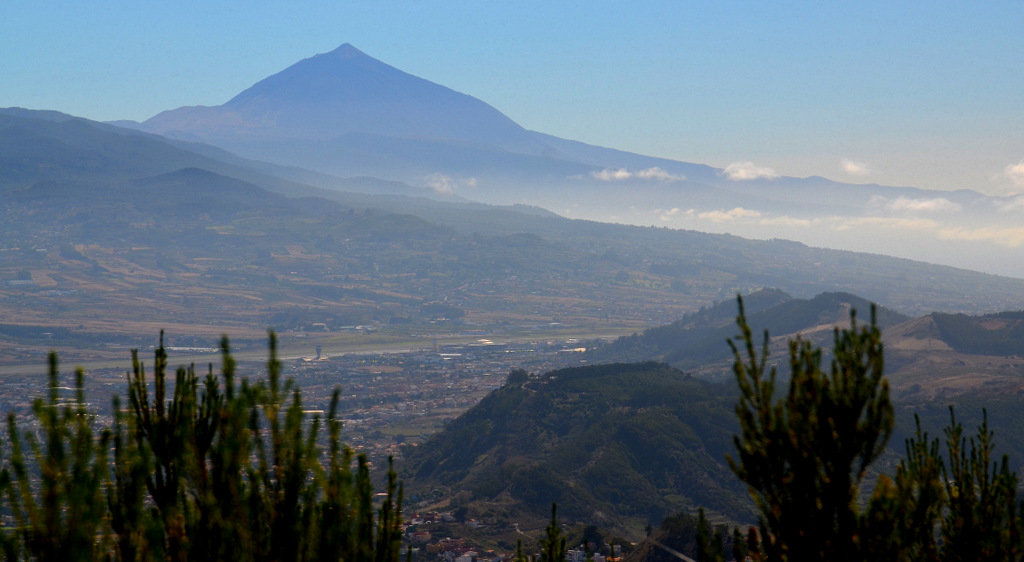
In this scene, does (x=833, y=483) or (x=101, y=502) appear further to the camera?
(x=833, y=483)

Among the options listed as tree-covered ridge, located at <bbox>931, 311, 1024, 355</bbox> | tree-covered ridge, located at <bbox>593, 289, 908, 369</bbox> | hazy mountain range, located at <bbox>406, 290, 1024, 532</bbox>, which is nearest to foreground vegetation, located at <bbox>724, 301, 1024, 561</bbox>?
hazy mountain range, located at <bbox>406, 290, 1024, 532</bbox>

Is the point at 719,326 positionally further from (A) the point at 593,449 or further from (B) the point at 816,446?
(B) the point at 816,446

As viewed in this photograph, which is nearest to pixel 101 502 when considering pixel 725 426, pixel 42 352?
pixel 725 426

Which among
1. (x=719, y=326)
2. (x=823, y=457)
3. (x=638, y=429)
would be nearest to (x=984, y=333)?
(x=719, y=326)

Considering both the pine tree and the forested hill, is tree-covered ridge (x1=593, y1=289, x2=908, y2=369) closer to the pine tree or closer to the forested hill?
the forested hill

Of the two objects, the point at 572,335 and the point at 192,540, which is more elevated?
the point at 192,540

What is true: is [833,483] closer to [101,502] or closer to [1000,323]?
[101,502]

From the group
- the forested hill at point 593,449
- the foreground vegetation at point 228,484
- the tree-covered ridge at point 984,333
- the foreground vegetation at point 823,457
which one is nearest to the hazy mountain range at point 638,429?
the forested hill at point 593,449

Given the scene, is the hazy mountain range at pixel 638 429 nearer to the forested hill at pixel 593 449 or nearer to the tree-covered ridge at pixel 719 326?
the forested hill at pixel 593 449
